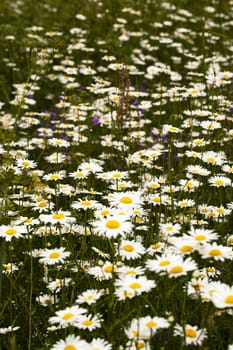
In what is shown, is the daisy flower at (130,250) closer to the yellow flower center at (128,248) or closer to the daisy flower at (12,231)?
the yellow flower center at (128,248)

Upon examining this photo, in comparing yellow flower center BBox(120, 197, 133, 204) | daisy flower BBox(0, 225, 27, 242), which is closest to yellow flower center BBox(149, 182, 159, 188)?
yellow flower center BBox(120, 197, 133, 204)

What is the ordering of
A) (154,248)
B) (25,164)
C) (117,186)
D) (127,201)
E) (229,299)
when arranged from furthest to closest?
(25,164), (117,186), (127,201), (154,248), (229,299)

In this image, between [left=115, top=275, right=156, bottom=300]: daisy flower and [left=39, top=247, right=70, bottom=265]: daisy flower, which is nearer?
[left=115, top=275, right=156, bottom=300]: daisy flower

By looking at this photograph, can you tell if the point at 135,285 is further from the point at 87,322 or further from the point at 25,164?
the point at 25,164

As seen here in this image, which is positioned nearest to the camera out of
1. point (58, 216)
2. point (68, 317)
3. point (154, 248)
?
point (68, 317)

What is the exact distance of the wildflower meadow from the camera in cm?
200

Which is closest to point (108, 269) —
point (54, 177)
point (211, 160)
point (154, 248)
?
point (154, 248)

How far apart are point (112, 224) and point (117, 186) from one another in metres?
0.73

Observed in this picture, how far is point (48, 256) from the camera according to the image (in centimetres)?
234

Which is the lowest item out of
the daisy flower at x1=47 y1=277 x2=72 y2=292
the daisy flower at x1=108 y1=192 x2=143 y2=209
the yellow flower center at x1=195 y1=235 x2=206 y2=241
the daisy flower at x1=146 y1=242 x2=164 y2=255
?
the daisy flower at x1=47 y1=277 x2=72 y2=292

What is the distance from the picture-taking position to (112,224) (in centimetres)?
210

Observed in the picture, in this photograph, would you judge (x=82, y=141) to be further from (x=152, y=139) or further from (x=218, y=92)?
(x=218, y=92)

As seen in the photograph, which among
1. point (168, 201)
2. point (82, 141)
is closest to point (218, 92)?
point (82, 141)

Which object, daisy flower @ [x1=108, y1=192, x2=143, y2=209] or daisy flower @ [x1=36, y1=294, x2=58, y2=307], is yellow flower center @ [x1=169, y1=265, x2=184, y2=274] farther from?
daisy flower @ [x1=36, y1=294, x2=58, y2=307]
